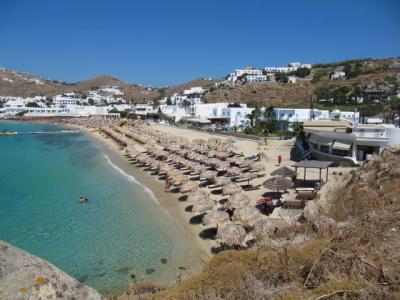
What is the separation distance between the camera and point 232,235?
13.1m

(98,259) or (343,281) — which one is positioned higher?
(343,281)

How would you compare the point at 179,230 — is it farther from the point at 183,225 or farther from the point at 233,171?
the point at 233,171

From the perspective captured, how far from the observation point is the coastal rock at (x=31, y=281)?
11.2 feet

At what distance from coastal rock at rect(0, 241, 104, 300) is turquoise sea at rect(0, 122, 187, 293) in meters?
8.05

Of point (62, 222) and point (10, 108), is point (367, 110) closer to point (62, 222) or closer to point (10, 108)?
point (62, 222)

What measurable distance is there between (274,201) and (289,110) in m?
44.0

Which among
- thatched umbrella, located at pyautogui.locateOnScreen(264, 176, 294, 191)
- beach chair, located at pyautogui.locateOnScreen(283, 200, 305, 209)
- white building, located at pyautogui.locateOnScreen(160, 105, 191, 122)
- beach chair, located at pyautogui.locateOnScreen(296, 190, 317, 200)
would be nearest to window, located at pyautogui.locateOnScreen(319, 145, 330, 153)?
beach chair, located at pyautogui.locateOnScreen(296, 190, 317, 200)

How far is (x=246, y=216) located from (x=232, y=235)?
198cm

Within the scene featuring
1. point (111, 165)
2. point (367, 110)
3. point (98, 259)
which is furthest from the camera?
point (367, 110)

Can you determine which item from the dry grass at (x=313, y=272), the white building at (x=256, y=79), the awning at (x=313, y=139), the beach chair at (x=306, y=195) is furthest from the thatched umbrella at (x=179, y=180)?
the white building at (x=256, y=79)

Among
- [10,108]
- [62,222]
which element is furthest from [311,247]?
[10,108]

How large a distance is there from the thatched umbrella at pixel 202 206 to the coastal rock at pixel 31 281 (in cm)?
1303

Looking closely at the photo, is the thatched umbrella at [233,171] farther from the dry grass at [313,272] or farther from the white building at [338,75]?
the white building at [338,75]

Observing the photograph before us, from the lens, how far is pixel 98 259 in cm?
1373
